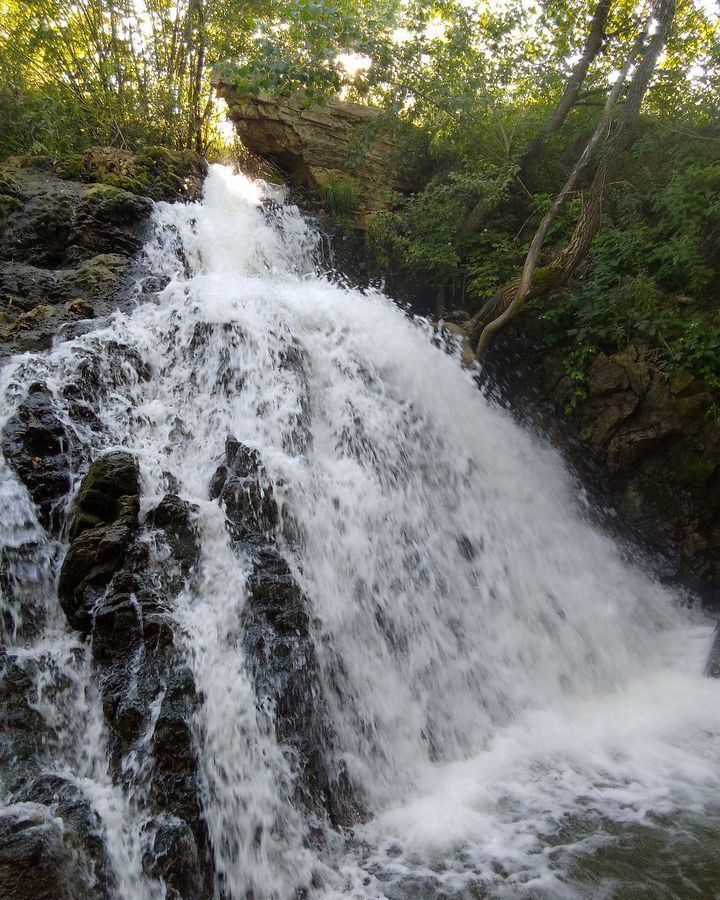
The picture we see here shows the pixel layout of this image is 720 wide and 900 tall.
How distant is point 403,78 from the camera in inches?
343

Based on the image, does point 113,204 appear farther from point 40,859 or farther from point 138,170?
point 40,859

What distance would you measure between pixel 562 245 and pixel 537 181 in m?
1.63

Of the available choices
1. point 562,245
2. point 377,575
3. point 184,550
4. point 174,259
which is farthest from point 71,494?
A: point 562,245

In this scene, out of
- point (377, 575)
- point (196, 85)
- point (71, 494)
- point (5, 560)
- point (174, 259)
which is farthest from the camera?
point (196, 85)

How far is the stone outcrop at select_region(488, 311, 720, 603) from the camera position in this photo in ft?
22.8

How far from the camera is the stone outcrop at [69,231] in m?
5.92

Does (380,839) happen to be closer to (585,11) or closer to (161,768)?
(161,768)

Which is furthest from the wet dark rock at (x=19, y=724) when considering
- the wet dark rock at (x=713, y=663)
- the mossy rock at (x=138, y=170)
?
the mossy rock at (x=138, y=170)

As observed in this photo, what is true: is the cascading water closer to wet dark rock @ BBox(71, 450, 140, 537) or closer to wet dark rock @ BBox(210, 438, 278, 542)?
wet dark rock @ BBox(210, 438, 278, 542)

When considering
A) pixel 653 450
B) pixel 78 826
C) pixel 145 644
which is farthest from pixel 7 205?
pixel 653 450

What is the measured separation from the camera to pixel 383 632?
15.3ft

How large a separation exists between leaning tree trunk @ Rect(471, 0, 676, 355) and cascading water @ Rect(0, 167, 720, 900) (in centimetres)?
140

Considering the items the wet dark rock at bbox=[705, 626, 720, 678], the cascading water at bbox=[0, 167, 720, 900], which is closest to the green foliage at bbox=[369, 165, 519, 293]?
the cascading water at bbox=[0, 167, 720, 900]

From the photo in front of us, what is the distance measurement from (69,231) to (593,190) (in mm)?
6684
